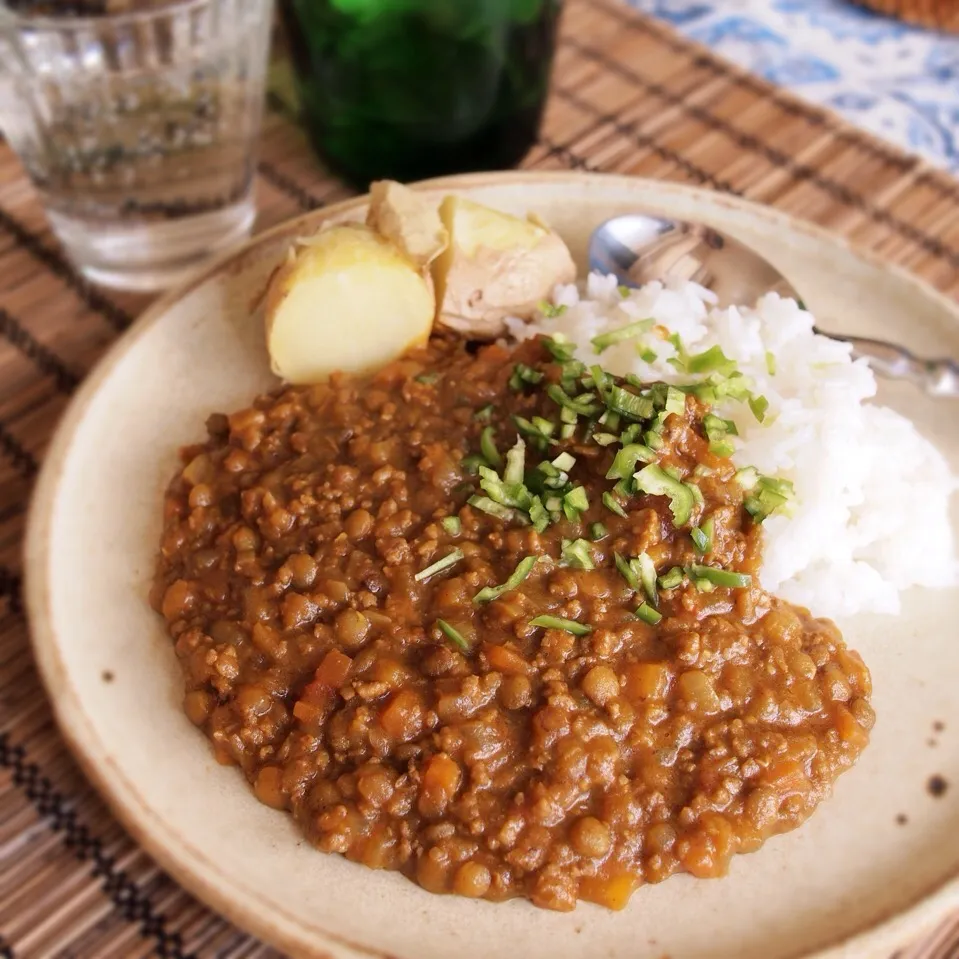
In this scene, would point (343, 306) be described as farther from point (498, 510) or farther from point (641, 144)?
point (641, 144)

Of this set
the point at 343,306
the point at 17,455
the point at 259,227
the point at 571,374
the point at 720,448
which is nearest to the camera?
the point at 720,448

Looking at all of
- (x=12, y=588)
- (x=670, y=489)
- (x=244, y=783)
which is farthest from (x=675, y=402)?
(x=12, y=588)

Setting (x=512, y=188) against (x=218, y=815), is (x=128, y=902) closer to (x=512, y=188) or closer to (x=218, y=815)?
(x=218, y=815)

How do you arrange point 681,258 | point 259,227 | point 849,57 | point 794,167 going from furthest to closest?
point 849,57 → point 794,167 → point 259,227 → point 681,258

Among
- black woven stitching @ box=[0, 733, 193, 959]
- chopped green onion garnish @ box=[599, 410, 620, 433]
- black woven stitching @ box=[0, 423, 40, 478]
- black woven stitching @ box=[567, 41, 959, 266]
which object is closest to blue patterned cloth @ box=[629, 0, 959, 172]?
black woven stitching @ box=[567, 41, 959, 266]

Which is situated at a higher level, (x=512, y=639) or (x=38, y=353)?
(x=512, y=639)

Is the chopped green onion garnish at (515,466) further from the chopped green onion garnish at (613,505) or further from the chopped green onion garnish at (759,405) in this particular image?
the chopped green onion garnish at (759,405)

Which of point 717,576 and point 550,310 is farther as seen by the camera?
point 550,310

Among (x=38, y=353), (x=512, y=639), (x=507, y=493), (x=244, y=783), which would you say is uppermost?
(x=507, y=493)

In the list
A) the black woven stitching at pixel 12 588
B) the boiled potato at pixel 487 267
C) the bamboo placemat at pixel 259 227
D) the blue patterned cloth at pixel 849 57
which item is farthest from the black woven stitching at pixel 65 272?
the blue patterned cloth at pixel 849 57
